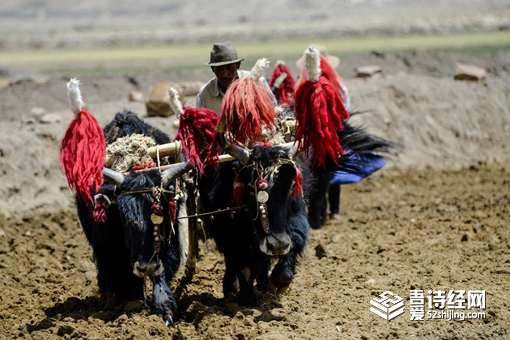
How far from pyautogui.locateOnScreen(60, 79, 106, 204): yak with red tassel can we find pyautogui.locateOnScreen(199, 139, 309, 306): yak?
91cm

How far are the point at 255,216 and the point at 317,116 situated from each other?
931 mm

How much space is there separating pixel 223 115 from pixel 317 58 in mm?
959

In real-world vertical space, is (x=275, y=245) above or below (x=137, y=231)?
below

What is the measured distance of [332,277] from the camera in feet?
24.6

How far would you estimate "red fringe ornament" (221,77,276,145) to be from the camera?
6.16 m

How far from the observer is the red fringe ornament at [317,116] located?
6.69m

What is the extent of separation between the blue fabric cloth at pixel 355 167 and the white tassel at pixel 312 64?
2.43 meters

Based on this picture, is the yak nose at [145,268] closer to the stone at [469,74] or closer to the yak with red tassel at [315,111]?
the yak with red tassel at [315,111]

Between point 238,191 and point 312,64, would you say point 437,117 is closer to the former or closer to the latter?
point 312,64

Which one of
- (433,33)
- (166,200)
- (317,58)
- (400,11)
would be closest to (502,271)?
(317,58)

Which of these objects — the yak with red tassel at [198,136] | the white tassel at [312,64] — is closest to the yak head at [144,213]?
the yak with red tassel at [198,136]

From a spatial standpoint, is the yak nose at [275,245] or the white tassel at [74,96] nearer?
the yak nose at [275,245]

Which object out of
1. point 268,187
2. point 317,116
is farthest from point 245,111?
point 317,116

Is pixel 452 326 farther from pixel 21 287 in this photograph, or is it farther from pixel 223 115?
pixel 21 287
